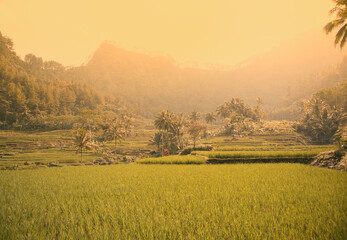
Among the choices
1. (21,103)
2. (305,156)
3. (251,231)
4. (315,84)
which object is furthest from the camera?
(315,84)

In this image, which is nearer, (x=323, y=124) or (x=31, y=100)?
(x=323, y=124)

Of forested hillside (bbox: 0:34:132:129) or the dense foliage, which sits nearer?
the dense foliage

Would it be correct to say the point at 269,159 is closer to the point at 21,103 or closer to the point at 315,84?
the point at 21,103

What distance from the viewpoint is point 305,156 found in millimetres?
23094

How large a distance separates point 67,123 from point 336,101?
401 ft

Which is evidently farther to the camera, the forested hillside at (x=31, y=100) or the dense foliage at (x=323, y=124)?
the forested hillside at (x=31, y=100)

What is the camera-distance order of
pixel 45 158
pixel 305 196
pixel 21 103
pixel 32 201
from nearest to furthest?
pixel 305 196, pixel 32 201, pixel 45 158, pixel 21 103

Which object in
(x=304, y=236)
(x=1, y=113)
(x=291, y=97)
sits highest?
(x=291, y=97)

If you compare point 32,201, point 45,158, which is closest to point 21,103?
point 45,158

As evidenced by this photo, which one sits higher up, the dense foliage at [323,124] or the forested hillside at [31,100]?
the forested hillside at [31,100]

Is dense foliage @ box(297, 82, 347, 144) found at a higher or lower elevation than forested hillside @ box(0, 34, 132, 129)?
lower

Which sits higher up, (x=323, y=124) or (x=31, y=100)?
(x=31, y=100)

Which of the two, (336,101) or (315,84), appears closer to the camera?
(336,101)

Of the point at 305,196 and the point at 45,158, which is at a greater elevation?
the point at 305,196
